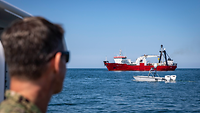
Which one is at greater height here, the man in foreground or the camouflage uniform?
the man in foreground

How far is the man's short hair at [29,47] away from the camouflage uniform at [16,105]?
9 centimetres

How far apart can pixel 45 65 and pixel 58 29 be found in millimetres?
171

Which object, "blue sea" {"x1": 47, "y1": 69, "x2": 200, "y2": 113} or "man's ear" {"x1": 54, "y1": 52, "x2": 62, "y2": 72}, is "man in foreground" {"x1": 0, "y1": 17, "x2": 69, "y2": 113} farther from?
"blue sea" {"x1": 47, "y1": 69, "x2": 200, "y2": 113}

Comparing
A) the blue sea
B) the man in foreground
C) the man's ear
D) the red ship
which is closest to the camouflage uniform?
the man in foreground

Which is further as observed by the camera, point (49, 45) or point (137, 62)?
point (137, 62)

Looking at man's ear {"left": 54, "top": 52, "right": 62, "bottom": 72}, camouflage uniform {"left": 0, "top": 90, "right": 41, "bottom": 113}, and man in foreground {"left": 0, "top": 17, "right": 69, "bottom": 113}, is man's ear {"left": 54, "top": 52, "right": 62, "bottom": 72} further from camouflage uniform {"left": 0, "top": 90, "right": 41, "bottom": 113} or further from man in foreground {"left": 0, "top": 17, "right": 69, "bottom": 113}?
camouflage uniform {"left": 0, "top": 90, "right": 41, "bottom": 113}

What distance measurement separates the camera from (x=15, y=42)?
72cm

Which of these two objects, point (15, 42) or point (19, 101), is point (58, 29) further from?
point (19, 101)

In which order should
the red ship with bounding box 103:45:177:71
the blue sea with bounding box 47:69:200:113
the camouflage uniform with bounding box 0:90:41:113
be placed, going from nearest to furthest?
1. the camouflage uniform with bounding box 0:90:41:113
2. the blue sea with bounding box 47:69:200:113
3. the red ship with bounding box 103:45:177:71

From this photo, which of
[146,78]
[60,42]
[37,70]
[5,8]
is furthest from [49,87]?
[146,78]

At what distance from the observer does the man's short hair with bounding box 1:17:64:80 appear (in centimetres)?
72

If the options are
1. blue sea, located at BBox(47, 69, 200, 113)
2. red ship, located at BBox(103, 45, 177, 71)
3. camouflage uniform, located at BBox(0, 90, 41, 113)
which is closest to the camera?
camouflage uniform, located at BBox(0, 90, 41, 113)

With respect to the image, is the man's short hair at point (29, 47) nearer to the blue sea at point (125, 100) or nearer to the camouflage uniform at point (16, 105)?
the camouflage uniform at point (16, 105)

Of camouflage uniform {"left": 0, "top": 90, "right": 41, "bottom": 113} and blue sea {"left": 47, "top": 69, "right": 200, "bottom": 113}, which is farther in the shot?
blue sea {"left": 47, "top": 69, "right": 200, "bottom": 113}
